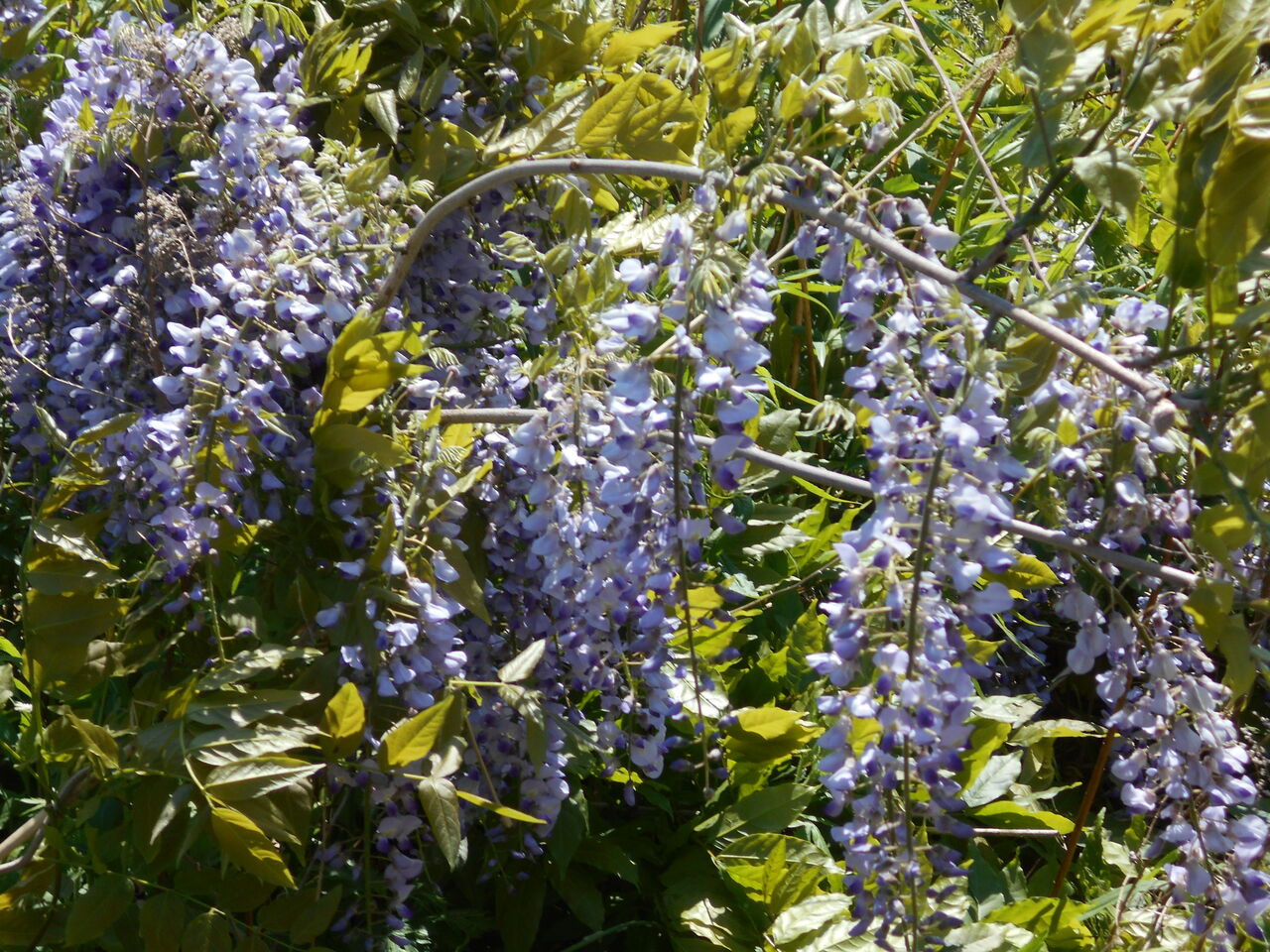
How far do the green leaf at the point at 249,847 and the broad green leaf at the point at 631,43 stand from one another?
3.46 feet

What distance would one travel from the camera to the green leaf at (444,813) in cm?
113

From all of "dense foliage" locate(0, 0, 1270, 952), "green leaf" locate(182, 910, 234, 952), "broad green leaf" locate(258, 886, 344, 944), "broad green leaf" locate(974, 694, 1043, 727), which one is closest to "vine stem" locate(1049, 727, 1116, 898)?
"dense foliage" locate(0, 0, 1270, 952)

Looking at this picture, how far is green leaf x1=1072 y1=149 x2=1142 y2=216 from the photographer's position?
0.88 m

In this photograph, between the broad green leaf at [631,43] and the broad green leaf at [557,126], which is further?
the broad green leaf at [631,43]

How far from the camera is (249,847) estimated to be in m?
1.13

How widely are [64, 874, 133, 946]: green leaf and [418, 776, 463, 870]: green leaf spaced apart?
0.36 meters

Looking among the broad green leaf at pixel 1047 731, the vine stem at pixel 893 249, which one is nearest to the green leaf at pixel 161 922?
the vine stem at pixel 893 249

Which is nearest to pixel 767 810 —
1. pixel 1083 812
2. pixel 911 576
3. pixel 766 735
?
pixel 766 735

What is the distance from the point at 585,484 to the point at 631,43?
2.26ft

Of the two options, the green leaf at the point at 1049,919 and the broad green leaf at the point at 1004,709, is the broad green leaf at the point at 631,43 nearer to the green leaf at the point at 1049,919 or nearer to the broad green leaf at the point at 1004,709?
the broad green leaf at the point at 1004,709

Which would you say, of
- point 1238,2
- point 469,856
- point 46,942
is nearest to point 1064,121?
point 1238,2

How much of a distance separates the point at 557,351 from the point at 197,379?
0.36 metres

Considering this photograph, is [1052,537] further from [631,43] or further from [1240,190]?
[631,43]

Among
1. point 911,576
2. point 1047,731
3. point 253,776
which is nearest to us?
point 911,576
